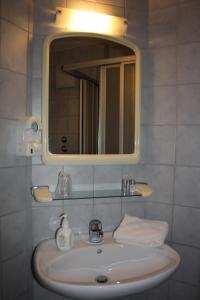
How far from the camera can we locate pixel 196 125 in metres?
1.48

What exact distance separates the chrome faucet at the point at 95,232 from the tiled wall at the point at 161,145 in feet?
0.29

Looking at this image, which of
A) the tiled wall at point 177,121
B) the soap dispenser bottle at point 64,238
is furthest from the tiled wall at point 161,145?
the soap dispenser bottle at point 64,238

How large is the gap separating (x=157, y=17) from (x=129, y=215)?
4.09 feet

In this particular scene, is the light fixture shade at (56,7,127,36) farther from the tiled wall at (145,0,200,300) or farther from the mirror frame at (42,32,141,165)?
the tiled wall at (145,0,200,300)

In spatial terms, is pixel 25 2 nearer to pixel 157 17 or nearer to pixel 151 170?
pixel 157 17

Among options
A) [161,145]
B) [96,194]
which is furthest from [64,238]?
[161,145]

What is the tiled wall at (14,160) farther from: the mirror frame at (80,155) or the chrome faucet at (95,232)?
the chrome faucet at (95,232)

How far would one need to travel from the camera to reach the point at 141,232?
1.40 m

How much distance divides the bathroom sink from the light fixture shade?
3.98ft

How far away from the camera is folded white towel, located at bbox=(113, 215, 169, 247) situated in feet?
4.43

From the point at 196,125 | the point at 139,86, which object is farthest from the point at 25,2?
the point at 196,125

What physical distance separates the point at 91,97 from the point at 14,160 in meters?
0.56

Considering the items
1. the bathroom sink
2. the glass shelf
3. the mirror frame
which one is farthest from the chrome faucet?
the mirror frame

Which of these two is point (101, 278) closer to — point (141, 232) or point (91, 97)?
point (141, 232)
